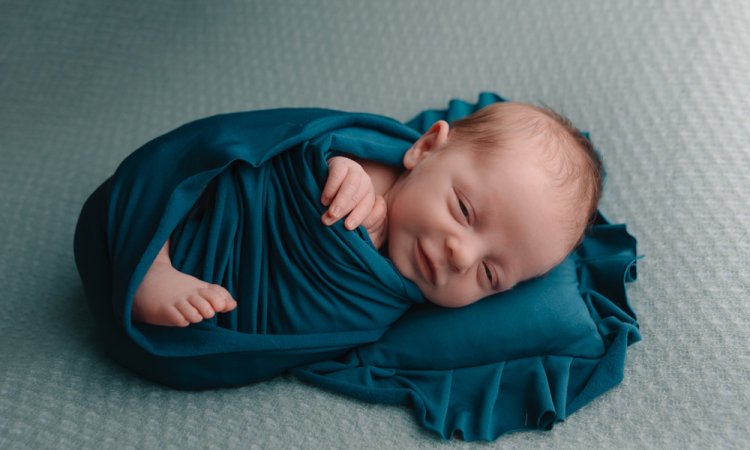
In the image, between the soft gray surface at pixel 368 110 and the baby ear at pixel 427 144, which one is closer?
the soft gray surface at pixel 368 110

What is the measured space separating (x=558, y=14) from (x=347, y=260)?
2.62 ft

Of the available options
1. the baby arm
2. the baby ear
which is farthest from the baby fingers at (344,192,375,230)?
the baby ear

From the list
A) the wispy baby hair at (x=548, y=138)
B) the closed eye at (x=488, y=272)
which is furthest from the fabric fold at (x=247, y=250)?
the wispy baby hair at (x=548, y=138)

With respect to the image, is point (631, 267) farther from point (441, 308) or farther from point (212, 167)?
point (212, 167)

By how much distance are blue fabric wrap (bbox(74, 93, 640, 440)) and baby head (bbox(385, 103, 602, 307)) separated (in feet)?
0.18

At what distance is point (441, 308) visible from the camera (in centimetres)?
113

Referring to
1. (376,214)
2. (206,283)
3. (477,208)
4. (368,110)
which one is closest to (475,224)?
(477,208)

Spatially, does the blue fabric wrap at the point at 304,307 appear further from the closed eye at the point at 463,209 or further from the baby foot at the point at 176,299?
the closed eye at the point at 463,209

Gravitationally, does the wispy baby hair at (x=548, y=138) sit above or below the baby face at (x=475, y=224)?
above

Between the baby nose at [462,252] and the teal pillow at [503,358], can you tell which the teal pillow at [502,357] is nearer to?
the teal pillow at [503,358]

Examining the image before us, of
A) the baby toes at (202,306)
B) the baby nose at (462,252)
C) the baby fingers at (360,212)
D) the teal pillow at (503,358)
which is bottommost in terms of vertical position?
the teal pillow at (503,358)

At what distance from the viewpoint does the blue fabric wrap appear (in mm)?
1012

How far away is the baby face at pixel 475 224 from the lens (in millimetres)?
1020

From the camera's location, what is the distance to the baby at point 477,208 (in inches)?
40.1
